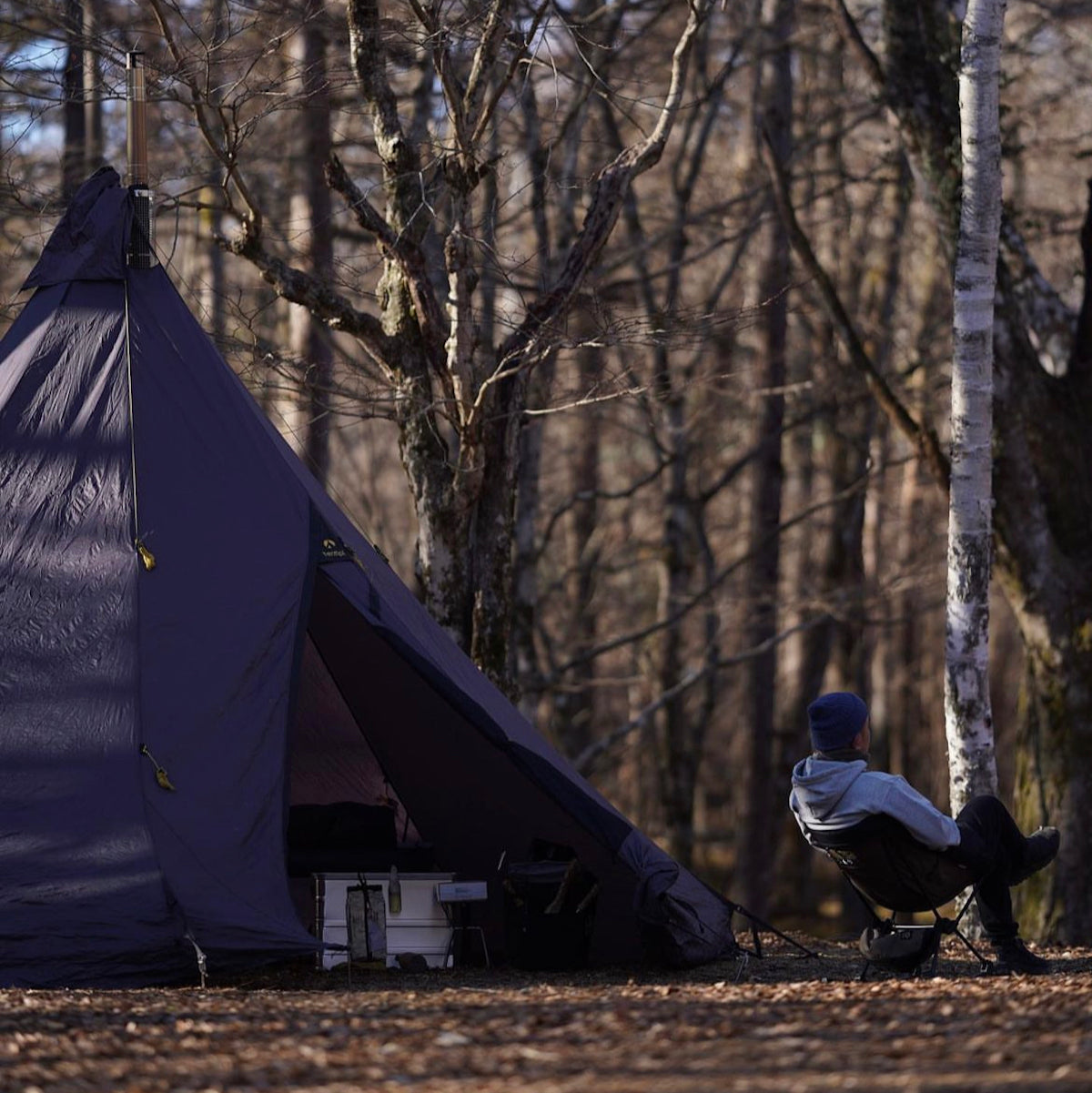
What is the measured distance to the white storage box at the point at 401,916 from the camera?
21.0 feet

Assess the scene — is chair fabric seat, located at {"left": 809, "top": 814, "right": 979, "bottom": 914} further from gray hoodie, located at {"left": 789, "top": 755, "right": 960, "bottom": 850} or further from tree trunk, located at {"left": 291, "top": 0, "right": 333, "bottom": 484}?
tree trunk, located at {"left": 291, "top": 0, "right": 333, "bottom": 484}

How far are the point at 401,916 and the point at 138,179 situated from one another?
10.5ft

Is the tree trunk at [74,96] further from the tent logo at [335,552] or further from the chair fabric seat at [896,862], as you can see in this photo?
the chair fabric seat at [896,862]

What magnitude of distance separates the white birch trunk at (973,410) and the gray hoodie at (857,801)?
1.90 metres

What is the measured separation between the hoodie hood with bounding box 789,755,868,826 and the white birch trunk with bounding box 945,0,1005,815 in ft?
6.23

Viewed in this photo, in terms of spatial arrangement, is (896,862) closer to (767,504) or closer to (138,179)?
(138,179)

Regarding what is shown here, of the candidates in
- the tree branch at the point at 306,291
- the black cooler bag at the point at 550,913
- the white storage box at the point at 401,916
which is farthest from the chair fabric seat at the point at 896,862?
the tree branch at the point at 306,291

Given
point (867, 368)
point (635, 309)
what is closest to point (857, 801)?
point (867, 368)

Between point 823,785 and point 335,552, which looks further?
point 335,552

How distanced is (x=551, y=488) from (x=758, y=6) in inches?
282

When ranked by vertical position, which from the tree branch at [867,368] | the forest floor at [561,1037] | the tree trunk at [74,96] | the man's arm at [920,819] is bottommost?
the forest floor at [561,1037]

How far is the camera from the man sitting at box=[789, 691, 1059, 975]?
5824mm

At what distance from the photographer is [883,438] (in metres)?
17.3

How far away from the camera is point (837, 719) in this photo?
5910 mm
